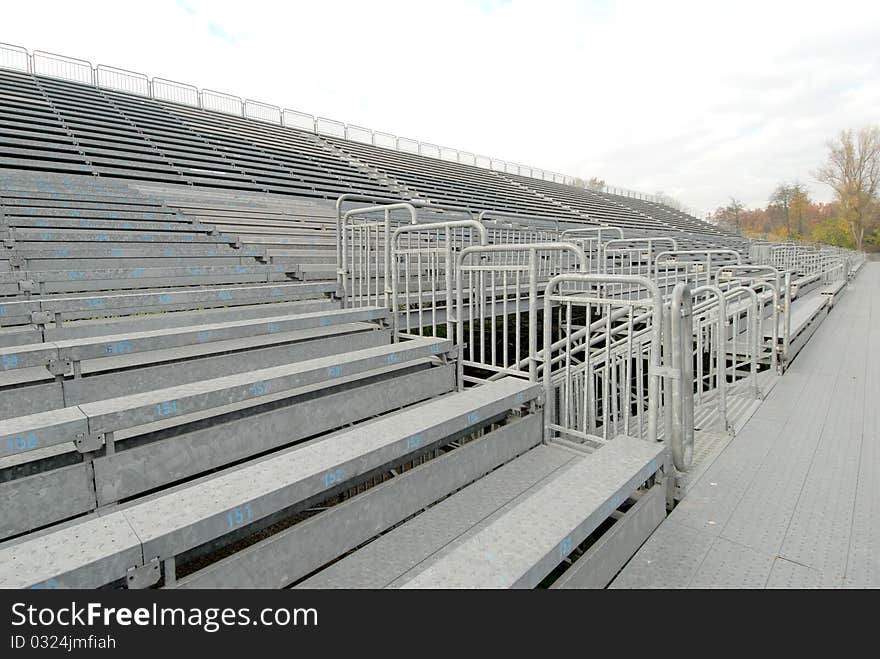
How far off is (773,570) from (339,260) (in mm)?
4423

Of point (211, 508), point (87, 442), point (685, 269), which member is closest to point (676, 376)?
point (211, 508)

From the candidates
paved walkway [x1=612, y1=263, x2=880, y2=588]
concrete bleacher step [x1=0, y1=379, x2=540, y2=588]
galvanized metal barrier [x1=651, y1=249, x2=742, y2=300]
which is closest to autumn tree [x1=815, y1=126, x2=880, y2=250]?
galvanized metal barrier [x1=651, y1=249, x2=742, y2=300]

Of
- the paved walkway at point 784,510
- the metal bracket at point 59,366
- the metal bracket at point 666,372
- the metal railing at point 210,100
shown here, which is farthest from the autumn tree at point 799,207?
the metal bracket at point 59,366

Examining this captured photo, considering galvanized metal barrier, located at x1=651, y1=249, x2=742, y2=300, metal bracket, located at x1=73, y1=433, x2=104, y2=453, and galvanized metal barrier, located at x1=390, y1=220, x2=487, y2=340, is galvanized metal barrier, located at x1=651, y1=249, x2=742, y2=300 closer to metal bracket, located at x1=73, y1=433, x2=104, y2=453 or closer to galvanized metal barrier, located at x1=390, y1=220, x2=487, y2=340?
galvanized metal barrier, located at x1=390, y1=220, x2=487, y2=340

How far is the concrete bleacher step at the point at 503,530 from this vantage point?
165cm

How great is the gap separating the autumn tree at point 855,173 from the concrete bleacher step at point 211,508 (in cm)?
4477

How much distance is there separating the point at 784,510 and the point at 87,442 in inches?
131

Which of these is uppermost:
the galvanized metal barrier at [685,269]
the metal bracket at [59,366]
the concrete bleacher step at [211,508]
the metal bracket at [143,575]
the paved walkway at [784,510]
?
the galvanized metal barrier at [685,269]

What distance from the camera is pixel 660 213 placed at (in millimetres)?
30859

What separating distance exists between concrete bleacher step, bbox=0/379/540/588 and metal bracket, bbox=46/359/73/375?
1.11 metres

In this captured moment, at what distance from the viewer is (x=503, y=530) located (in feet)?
6.10

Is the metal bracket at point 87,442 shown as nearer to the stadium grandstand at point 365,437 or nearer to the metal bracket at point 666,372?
the stadium grandstand at point 365,437
